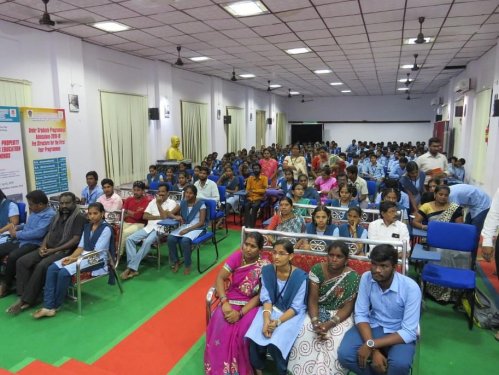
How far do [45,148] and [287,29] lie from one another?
14.1ft

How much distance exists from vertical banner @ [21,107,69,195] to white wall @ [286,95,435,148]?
1439 cm

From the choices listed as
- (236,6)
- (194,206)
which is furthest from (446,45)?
(194,206)

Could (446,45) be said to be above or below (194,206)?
above

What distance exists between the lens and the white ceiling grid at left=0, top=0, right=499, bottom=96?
4707 mm

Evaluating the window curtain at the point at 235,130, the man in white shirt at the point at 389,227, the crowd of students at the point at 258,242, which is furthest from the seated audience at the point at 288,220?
the window curtain at the point at 235,130

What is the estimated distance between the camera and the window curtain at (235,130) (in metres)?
12.4

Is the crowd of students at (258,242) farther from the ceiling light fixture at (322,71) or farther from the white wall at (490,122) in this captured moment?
the ceiling light fixture at (322,71)

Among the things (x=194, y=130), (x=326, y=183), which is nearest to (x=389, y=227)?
(x=326, y=183)

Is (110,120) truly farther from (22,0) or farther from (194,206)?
(194,206)

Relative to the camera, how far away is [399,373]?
7.06 ft

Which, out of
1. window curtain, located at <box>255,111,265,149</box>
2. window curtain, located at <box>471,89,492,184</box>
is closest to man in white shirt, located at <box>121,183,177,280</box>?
window curtain, located at <box>471,89,492,184</box>

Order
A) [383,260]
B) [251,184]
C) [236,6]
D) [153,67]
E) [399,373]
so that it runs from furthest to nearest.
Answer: [153,67] → [251,184] → [236,6] → [383,260] → [399,373]

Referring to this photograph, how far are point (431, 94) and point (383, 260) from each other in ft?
56.1

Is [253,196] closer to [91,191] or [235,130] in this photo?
[91,191]
